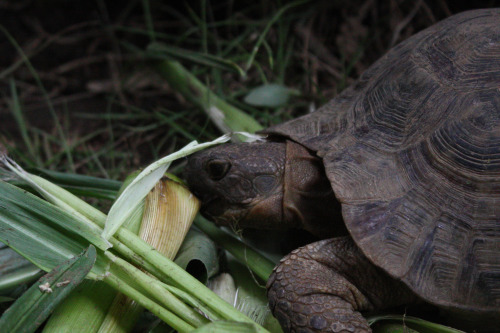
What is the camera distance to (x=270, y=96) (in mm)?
2994

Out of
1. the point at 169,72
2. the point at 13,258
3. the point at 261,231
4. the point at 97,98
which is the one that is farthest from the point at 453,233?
the point at 97,98

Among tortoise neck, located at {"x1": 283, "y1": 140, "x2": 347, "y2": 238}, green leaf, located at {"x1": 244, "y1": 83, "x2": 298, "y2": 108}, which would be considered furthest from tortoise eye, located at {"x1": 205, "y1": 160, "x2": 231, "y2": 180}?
green leaf, located at {"x1": 244, "y1": 83, "x2": 298, "y2": 108}

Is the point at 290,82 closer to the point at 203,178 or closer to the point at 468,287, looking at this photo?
the point at 203,178

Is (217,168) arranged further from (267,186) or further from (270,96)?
(270,96)

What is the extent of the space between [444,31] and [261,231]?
1.13m

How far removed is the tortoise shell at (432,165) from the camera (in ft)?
5.37

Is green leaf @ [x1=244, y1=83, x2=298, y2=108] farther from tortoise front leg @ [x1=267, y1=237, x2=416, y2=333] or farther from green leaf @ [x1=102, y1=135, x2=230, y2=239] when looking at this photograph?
tortoise front leg @ [x1=267, y1=237, x2=416, y2=333]

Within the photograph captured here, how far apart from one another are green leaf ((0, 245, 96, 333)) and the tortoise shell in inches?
35.8

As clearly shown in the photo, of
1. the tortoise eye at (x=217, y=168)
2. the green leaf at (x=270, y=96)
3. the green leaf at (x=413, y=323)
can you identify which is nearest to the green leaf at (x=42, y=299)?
the tortoise eye at (x=217, y=168)

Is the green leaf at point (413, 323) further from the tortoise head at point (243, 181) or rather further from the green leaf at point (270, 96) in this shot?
the green leaf at point (270, 96)

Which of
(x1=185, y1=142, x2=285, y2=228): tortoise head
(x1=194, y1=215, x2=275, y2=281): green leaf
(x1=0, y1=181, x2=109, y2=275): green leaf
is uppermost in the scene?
(x1=185, y1=142, x2=285, y2=228): tortoise head

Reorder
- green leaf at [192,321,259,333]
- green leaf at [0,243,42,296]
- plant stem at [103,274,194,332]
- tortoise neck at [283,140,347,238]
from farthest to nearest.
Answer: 1. tortoise neck at [283,140,347,238]
2. green leaf at [0,243,42,296]
3. plant stem at [103,274,194,332]
4. green leaf at [192,321,259,333]

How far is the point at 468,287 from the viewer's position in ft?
5.37

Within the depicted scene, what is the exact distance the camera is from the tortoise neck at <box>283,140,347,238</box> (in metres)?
1.95
